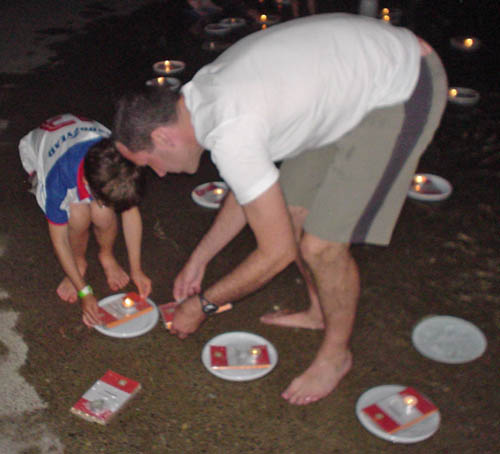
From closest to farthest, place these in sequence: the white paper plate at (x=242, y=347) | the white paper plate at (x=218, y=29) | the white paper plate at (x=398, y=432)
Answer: the white paper plate at (x=398, y=432) < the white paper plate at (x=242, y=347) < the white paper plate at (x=218, y=29)

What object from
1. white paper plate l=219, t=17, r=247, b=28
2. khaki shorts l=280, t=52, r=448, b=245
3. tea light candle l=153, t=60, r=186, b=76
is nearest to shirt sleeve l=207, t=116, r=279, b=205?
khaki shorts l=280, t=52, r=448, b=245


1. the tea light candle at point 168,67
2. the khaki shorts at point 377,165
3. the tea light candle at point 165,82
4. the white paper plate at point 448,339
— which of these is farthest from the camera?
the tea light candle at point 168,67

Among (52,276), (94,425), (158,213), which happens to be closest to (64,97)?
(158,213)

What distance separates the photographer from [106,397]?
218 centimetres

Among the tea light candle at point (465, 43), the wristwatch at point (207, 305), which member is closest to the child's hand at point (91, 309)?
the wristwatch at point (207, 305)

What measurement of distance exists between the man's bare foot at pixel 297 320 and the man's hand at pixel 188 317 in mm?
421

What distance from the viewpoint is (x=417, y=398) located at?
215 centimetres

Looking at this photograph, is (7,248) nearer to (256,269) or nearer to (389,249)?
(256,269)

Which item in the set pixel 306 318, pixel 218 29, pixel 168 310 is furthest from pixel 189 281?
pixel 218 29

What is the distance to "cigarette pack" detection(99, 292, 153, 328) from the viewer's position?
2.51 meters

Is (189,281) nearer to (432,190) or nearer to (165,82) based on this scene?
(432,190)

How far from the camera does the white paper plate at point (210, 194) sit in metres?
3.30

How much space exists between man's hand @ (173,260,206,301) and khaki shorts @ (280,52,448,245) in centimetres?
59

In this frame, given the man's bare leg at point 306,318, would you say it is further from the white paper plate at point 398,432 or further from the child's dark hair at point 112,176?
the child's dark hair at point 112,176
